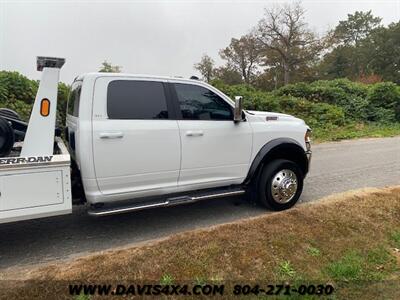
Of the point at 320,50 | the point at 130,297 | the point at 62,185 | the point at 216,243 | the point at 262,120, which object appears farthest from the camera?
the point at 320,50

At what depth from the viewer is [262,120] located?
520 cm

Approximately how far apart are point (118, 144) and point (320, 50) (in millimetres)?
47446

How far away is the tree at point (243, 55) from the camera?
1875 inches

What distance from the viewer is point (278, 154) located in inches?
211

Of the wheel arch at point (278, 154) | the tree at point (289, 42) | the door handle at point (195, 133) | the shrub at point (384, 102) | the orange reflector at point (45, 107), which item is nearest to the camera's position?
the orange reflector at point (45, 107)

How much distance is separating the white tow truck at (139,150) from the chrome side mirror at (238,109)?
0.05ft

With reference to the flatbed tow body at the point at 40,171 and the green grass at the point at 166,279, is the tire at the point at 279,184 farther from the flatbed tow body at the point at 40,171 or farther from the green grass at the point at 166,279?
the flatbed tow body at the point at 40,171

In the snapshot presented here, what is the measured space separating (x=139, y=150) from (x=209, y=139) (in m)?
0.98

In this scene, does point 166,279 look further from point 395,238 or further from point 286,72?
point 286,72

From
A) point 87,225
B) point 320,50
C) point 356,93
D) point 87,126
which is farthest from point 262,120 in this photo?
point 320,50

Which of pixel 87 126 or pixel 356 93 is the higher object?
pixel 356 93

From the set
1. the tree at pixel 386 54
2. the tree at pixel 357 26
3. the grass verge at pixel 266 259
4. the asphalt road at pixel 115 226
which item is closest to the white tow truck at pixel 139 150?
the asphalt road at pixel 115 226

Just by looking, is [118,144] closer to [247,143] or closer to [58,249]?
[58,249]

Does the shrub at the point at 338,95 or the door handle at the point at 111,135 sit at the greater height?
the shrub at the point at 338,95
